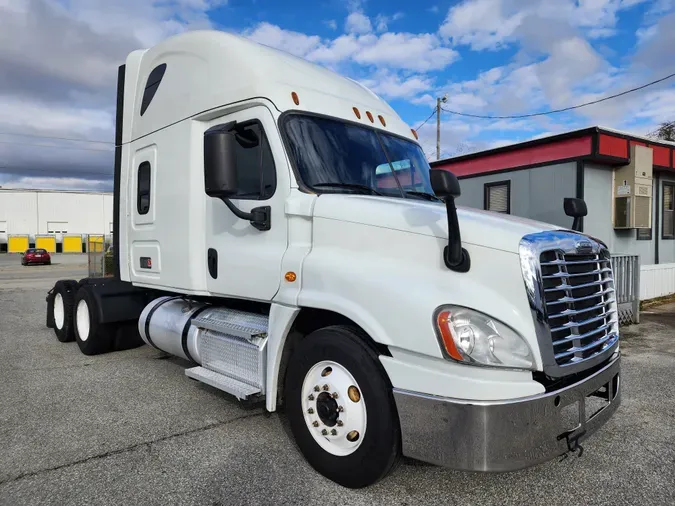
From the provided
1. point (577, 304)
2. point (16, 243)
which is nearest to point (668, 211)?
point (577, 304)

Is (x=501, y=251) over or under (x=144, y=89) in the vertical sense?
under

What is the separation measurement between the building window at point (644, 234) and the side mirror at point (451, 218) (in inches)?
479

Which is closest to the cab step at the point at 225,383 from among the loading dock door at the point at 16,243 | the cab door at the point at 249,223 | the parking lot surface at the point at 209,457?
the parking lot surface at the point at 209,457

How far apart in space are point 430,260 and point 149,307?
3809 millimetres

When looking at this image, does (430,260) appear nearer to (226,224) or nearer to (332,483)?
(332,483)

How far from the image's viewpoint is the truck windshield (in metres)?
3.67

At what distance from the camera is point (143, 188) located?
5.38m

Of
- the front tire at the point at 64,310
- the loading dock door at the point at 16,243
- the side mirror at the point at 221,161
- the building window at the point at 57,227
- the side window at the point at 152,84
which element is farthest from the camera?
the building window at the point at 57,227

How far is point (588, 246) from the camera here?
314cm

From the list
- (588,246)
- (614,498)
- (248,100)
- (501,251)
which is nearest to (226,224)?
(248,100)

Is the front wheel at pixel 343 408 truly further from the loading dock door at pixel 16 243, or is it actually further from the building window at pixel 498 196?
the loading dock door at pixel 16 243

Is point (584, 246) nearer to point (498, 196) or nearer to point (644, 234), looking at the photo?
point (498, 196)

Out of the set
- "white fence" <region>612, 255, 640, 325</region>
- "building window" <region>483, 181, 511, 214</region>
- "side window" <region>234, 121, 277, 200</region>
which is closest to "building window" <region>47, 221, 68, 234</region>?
"building window" <region>483, 181, 511, 214</region>

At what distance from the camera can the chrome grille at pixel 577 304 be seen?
277 centimetres
